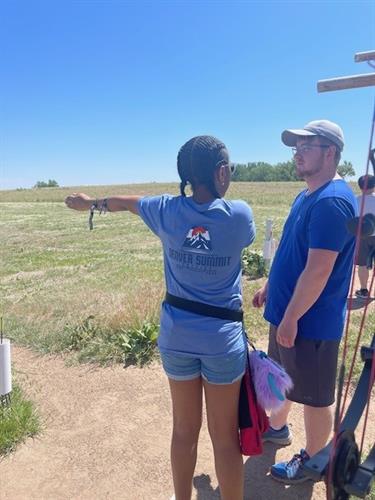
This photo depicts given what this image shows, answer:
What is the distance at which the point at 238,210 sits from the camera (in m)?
2.10

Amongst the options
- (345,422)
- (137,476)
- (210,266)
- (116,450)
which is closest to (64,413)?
(116,450)

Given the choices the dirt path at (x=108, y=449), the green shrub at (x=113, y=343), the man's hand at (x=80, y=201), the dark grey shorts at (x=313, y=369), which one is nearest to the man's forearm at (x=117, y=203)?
the man's hand at (x=80, y=201)

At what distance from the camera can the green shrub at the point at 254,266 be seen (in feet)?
28.6

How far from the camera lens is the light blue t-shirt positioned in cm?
207

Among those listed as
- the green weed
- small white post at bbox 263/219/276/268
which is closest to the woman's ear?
the green weed

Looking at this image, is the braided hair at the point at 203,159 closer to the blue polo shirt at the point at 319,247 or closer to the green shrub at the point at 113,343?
the blue polo shirt at the point at 319,247

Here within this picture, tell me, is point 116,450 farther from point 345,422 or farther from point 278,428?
point 345,422

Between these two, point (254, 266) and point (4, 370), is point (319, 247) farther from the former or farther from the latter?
point (254, 266)

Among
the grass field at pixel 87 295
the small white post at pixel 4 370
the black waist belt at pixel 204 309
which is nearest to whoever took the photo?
the black waist belt at pixel 204 309

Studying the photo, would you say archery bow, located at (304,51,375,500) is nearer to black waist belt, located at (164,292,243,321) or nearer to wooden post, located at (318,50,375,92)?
wooden post, located at (318,50,375,92)

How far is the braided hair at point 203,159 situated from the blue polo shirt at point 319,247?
661 mm

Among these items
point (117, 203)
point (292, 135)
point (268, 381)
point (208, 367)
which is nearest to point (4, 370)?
point (117, 203)

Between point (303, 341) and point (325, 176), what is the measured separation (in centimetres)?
95

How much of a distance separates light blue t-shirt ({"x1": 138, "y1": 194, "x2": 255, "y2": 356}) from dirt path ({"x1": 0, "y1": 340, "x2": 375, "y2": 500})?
134 cm
